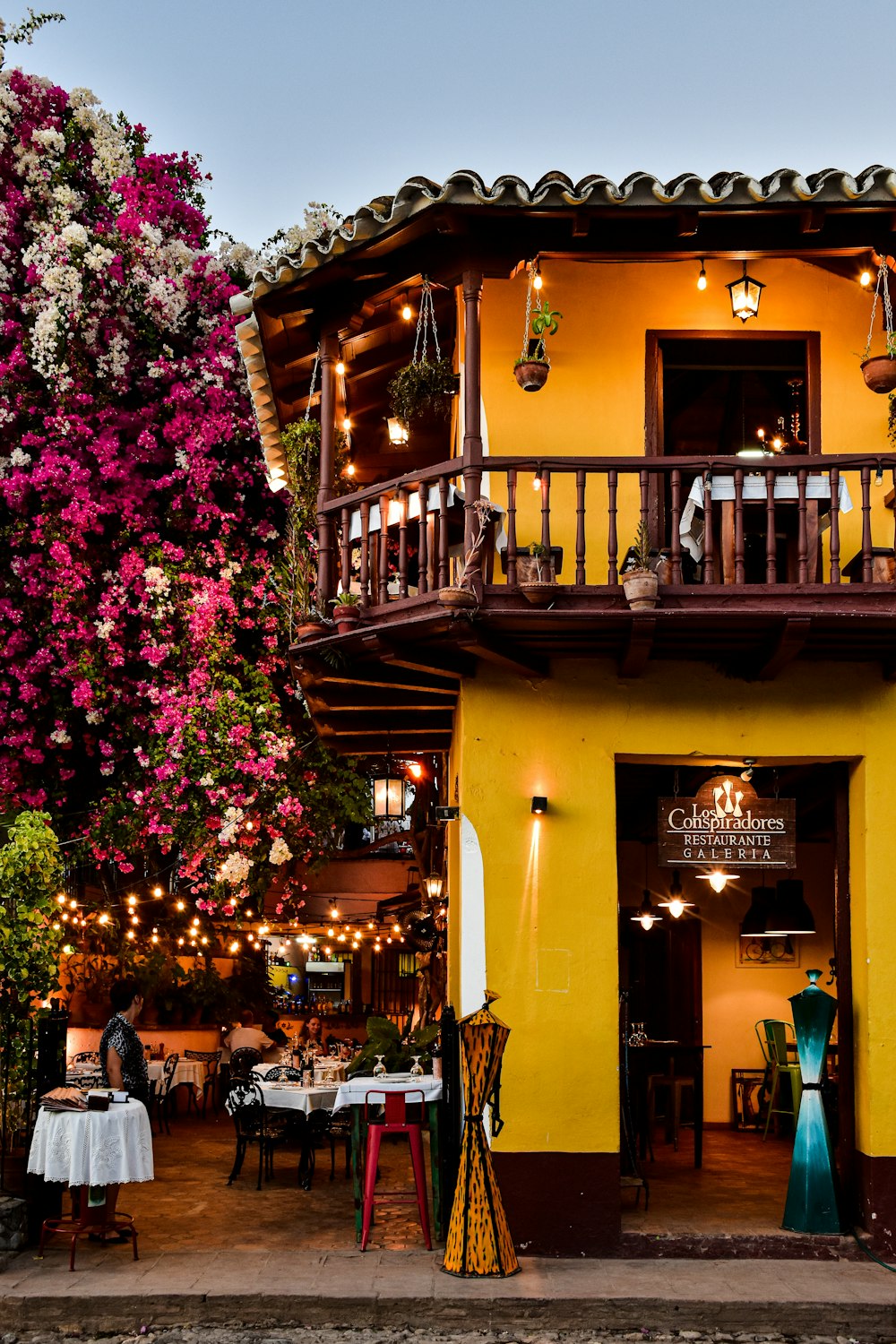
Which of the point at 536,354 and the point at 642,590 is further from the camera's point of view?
the point at 536,354

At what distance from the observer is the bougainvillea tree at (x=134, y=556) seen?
624 inches

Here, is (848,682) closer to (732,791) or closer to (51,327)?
(732,791)

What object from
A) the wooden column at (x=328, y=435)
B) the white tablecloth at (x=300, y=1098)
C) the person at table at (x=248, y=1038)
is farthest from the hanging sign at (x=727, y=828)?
the person at table at (x=248, y=1038)

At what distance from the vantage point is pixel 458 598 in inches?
369

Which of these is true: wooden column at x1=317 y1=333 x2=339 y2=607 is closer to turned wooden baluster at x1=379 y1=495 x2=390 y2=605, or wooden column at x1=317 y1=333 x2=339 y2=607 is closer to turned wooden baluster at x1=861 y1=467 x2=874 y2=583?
turned wooden baluster at x1=379 y1=495 x2=390 y2=605

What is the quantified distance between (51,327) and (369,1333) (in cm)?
1218

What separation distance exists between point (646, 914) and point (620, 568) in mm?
6293

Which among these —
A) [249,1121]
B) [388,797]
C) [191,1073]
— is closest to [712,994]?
[388,797]

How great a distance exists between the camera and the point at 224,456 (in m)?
17.4

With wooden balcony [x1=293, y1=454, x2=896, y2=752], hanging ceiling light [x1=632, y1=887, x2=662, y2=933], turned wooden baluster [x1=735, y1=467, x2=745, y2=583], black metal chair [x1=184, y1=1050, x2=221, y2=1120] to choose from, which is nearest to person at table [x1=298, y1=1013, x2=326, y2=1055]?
black metal chair [x1=184, y1=1050, x2=221, y2=1120]

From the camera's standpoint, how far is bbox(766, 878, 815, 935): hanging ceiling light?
14.1 m

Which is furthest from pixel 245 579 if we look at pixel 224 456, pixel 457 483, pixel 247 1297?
pixel 247 1297

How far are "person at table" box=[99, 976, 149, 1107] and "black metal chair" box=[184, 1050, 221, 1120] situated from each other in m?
9.32

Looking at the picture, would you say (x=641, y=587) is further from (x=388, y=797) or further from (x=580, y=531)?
(x=388, y=797)
